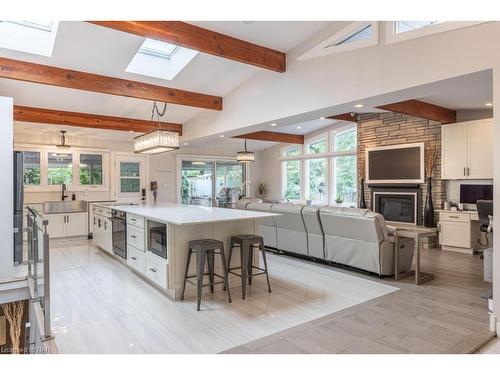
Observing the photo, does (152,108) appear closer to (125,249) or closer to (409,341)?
(125,249)

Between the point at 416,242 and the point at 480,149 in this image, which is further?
the point at 480,149

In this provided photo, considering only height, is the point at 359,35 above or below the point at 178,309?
above

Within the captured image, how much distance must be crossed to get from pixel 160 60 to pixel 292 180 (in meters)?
6.05

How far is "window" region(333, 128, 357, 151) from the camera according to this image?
848 cm

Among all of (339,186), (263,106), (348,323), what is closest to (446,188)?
(339,186)

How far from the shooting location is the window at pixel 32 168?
7367mm

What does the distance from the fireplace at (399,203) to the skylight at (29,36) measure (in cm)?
659

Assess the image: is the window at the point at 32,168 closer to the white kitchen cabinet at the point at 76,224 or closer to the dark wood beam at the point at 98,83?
the white kitchen cabinet at the point at 76,224

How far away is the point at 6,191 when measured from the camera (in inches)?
156

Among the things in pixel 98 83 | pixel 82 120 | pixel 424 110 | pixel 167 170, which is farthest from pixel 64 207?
pixel 424 110

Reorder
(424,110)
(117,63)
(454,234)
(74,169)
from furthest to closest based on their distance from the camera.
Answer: (74,169)
(454,234)
(424,110)
(117,63)

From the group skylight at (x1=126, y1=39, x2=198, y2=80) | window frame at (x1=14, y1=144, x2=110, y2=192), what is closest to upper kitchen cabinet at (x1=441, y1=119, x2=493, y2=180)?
skylight at (x1=126, y1=39, x2=198, y2=80)

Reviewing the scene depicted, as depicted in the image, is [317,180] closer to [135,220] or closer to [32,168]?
[135,220]

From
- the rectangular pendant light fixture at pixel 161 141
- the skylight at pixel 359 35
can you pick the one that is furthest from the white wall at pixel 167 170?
the skylight at pixel 359 35
